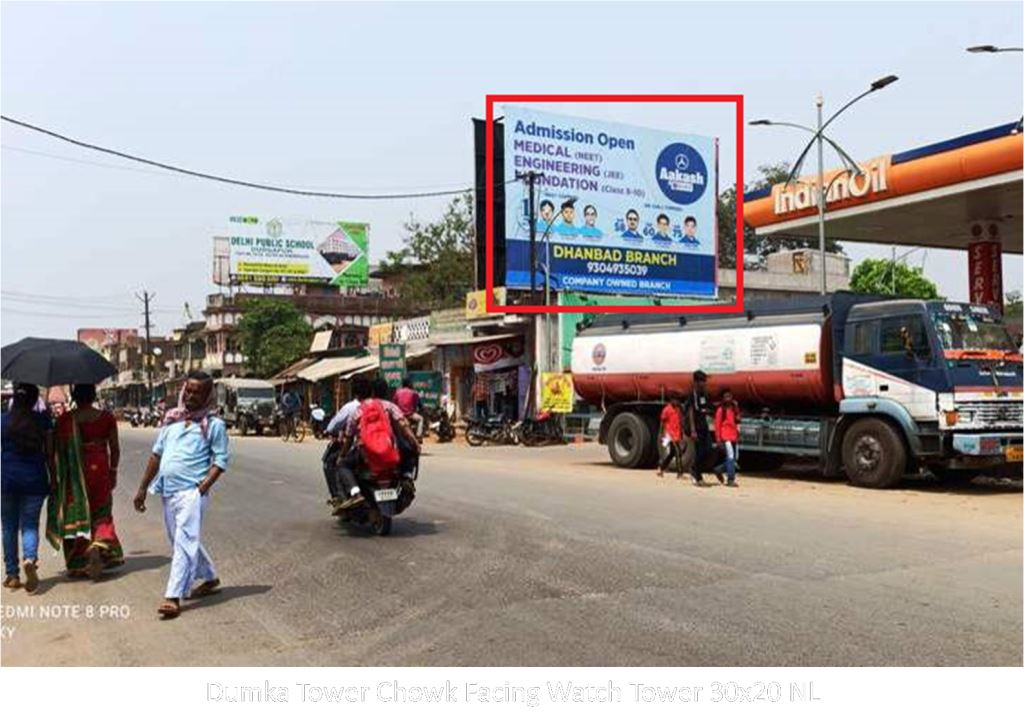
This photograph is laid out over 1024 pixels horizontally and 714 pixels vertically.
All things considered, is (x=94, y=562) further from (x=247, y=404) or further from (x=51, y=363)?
(x=247, y=404)

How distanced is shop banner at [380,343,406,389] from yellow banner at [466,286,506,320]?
2706 millimetres

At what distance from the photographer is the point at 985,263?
84.7 ft

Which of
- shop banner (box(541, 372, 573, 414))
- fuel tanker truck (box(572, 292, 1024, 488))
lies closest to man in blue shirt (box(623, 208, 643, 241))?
shop banner (box(541, 372, 573, 414))

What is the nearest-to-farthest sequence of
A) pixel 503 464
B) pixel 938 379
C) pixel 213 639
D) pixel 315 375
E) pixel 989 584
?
pixel 213 639 → pixel 989 584 → pixel 938 379 → pixel 503 464 → pixel 315 375

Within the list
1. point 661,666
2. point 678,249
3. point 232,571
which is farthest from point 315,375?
point 661,666

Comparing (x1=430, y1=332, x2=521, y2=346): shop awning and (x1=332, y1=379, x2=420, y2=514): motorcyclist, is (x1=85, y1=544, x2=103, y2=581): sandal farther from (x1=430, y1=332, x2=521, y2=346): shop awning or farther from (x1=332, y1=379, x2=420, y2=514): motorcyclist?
(x1=430, y1=332, x2=521, y2=346): shop awning

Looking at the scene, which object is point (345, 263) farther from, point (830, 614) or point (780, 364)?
point (830, 614)

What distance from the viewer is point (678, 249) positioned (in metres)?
38.1

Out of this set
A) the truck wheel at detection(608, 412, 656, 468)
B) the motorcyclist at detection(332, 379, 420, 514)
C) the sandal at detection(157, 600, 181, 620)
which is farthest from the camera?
the truck wheel at detection(608, 412, 656, 468)

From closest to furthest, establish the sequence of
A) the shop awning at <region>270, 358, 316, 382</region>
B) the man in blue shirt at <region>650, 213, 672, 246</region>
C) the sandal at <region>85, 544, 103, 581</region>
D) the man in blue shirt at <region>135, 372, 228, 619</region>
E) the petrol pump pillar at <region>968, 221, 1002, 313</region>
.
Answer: the man in blue shirt at <region>135, 372, 228, 619</region>, the sandal at <region>85, 544, 103, 581</region>, the petrol pump pillar at <region>968, 221, 1002, 313</region>, the man in blue shirt at <region>650, 213, 672, 246</region>, the shop awning at <region>270, 358, 316, 382</region>

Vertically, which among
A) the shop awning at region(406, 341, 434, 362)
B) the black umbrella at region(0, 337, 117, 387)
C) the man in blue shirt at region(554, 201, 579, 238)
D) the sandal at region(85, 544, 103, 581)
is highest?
the man in blue shirt at region(554, 201, 579, 238)

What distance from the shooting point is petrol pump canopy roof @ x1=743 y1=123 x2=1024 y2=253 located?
20922 millimetres

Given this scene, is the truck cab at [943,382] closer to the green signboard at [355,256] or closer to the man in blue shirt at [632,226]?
the man in blue shirt at [632,226]

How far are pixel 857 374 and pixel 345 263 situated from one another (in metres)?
50.7
